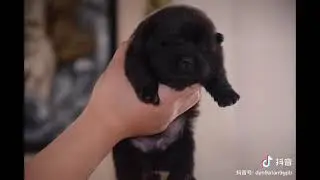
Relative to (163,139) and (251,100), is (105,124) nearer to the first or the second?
(163,139)

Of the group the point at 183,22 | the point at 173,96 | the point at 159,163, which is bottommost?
the point at 159,163

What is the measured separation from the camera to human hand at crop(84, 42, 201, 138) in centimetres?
110

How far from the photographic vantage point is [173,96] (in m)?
1.10

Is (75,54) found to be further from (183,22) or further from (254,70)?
(254,70)

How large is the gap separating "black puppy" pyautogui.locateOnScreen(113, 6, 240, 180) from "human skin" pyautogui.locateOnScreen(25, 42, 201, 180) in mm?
12

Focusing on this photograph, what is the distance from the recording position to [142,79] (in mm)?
1086

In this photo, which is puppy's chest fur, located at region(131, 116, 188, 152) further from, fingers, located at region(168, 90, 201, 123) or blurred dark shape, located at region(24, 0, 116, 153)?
blurred dark shape, located at region(24, 0, 116, 153)

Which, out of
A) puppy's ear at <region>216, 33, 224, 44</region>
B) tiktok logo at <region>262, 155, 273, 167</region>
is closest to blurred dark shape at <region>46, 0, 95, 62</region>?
puppy's ear at <region>216, 33, 224, 44</region>

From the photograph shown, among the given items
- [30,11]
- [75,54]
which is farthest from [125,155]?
[30,11]

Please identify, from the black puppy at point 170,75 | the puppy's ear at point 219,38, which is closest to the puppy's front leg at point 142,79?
the black puppy at point 170,75

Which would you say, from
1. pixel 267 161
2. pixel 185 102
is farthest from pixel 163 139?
pixel 267 161

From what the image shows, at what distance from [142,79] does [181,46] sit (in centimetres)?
8

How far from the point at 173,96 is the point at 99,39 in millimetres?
156

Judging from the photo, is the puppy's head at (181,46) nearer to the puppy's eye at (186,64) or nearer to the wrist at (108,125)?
the puppy's eye at (186,64)
